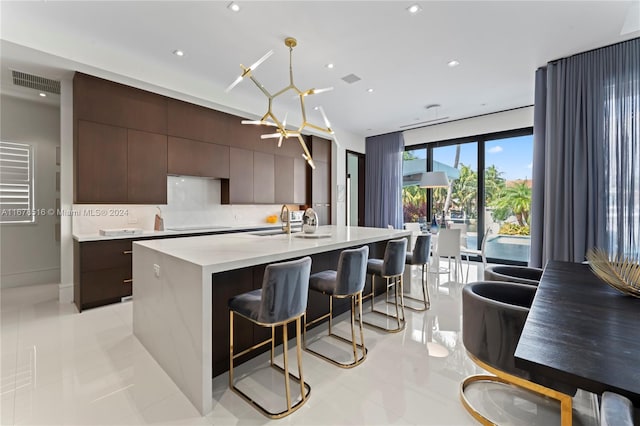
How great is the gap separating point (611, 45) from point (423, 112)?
8.76 feet

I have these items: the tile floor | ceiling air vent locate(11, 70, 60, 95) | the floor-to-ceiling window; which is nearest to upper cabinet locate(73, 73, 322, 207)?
ceiling air vent locate(11, 70, 60, 95)

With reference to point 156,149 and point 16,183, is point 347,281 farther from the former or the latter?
point 16,183

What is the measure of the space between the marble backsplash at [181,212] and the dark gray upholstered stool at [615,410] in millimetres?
4672

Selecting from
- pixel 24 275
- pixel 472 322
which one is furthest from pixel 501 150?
pixel 24 275

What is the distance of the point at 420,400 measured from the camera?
184cm

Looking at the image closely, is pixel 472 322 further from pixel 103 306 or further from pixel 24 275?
pixel 24 275

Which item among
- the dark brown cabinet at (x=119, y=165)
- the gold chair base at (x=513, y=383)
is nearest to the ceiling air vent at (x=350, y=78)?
the dark brown cabinet at (x=119, y=165)

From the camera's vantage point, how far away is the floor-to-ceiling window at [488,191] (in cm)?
561

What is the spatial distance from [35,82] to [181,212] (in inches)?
93.2

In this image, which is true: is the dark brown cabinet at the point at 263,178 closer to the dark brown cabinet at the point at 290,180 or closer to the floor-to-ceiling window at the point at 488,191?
the dark brown cabinet at the point at 290,180

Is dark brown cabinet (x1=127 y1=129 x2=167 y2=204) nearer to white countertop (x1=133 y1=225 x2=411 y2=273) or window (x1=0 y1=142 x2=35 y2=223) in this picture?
white countertop (x1=133 y1=225 x2=411 y2=273)

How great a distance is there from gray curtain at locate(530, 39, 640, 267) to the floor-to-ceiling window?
5.77ft

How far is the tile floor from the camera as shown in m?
1.69

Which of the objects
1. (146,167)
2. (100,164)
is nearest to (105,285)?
(100,164)
